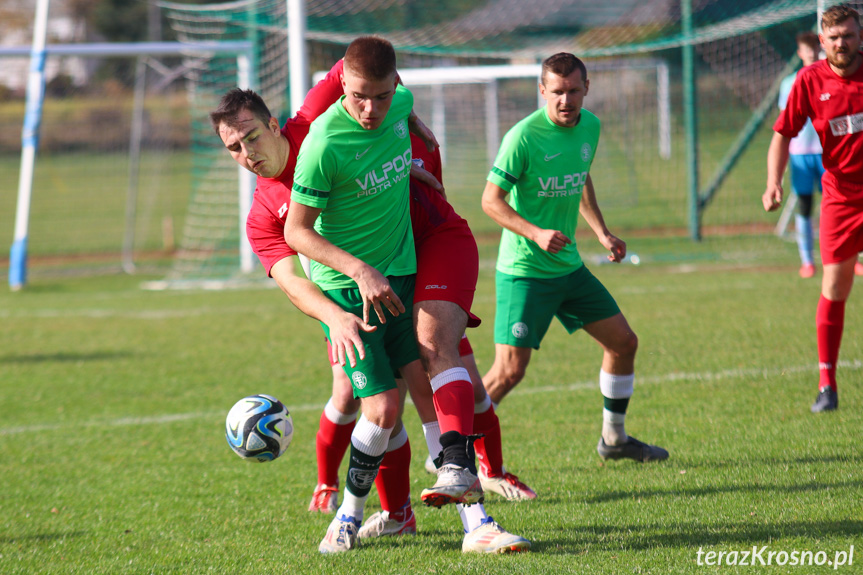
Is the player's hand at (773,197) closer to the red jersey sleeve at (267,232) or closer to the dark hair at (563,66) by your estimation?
the dark hair at (563,66)

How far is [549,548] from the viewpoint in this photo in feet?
11.4

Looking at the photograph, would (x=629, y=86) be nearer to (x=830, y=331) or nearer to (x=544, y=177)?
(x=830, y=331)

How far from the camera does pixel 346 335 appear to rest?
324cm

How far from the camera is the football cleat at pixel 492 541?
11.2 feet

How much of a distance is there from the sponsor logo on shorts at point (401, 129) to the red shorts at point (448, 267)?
46 centimetres

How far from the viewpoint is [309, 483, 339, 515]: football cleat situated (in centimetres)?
428

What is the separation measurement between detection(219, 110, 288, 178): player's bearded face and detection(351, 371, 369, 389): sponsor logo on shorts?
→ 2.96 ft

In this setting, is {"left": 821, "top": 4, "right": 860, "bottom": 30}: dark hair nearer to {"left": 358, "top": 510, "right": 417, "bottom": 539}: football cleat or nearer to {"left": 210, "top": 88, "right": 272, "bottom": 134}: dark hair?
{"left": 210, "top": 88, "right": 272, "bottom": 134}: dark hair

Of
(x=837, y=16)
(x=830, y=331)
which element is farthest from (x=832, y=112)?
(x=830, y=331)

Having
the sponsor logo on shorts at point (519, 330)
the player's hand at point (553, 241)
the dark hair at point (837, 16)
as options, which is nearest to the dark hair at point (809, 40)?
the dark hair at point (837, 16)

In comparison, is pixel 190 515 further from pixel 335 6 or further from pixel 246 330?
pixel 335 6

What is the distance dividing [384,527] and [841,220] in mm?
3207

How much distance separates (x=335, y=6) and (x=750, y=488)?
10878 millimetres

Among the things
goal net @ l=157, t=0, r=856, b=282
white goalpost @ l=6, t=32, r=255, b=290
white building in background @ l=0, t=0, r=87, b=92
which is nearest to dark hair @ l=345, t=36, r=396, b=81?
goal net @ l=157, t=0, r=856, b=282
